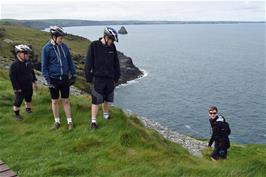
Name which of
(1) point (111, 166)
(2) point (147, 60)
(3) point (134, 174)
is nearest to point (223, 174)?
(3) point (134, 174)

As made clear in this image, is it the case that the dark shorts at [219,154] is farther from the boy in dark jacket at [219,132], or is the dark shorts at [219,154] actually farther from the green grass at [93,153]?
the green grass at [93,153]

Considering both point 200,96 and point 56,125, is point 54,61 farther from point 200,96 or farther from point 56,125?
point 200,96

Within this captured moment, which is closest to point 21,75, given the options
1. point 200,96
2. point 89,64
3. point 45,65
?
point 45,65

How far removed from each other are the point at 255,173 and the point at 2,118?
1009 centimetres

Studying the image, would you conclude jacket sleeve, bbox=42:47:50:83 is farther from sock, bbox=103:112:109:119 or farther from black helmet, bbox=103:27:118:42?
sock, bbox=103:112:109:119

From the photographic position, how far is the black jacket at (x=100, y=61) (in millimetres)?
13305

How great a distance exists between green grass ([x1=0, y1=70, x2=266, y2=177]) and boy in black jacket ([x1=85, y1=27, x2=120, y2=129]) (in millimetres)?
1006

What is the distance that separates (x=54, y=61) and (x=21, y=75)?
9.41 ft

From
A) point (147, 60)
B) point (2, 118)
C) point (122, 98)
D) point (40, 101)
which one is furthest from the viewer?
point (147, 60)

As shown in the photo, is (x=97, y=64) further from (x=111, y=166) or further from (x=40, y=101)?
(x=40, y=101)

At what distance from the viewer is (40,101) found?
58.7 ft

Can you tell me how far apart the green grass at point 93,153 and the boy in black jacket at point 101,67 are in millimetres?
1006

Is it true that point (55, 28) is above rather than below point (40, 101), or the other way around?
above

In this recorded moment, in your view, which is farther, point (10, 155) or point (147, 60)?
point (147, 60)
